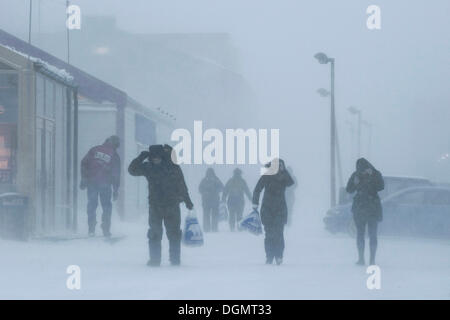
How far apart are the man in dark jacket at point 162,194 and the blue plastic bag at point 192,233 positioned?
69 cm

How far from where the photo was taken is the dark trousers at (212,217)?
23.0m

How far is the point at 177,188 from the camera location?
12219 mm

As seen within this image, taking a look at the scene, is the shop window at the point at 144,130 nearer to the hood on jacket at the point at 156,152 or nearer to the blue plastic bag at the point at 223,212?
the blue plastic bag at the point at 223,212

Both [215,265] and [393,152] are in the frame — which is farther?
[393,152]

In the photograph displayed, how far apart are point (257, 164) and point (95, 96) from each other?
40209 mm

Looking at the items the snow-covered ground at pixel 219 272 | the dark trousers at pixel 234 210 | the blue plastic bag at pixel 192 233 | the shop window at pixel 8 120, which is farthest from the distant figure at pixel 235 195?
the blue plastic bag at pixel 192 233

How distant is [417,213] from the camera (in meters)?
20.7

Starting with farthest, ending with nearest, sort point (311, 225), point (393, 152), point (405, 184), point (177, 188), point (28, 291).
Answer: point (393, 152)
point (311, 225)
point (405, 184)
point (177, 188)
point (28, 291)

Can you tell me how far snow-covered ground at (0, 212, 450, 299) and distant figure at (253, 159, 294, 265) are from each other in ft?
0.98

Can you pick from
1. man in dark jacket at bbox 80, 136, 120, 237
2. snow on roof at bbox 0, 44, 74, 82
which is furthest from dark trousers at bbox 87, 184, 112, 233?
snow on roof at bbox 0, 44, 74, 82

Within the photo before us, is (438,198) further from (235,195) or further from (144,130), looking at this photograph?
(144,130)

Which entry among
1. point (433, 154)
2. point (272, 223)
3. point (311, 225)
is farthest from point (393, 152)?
point (272, 223)
